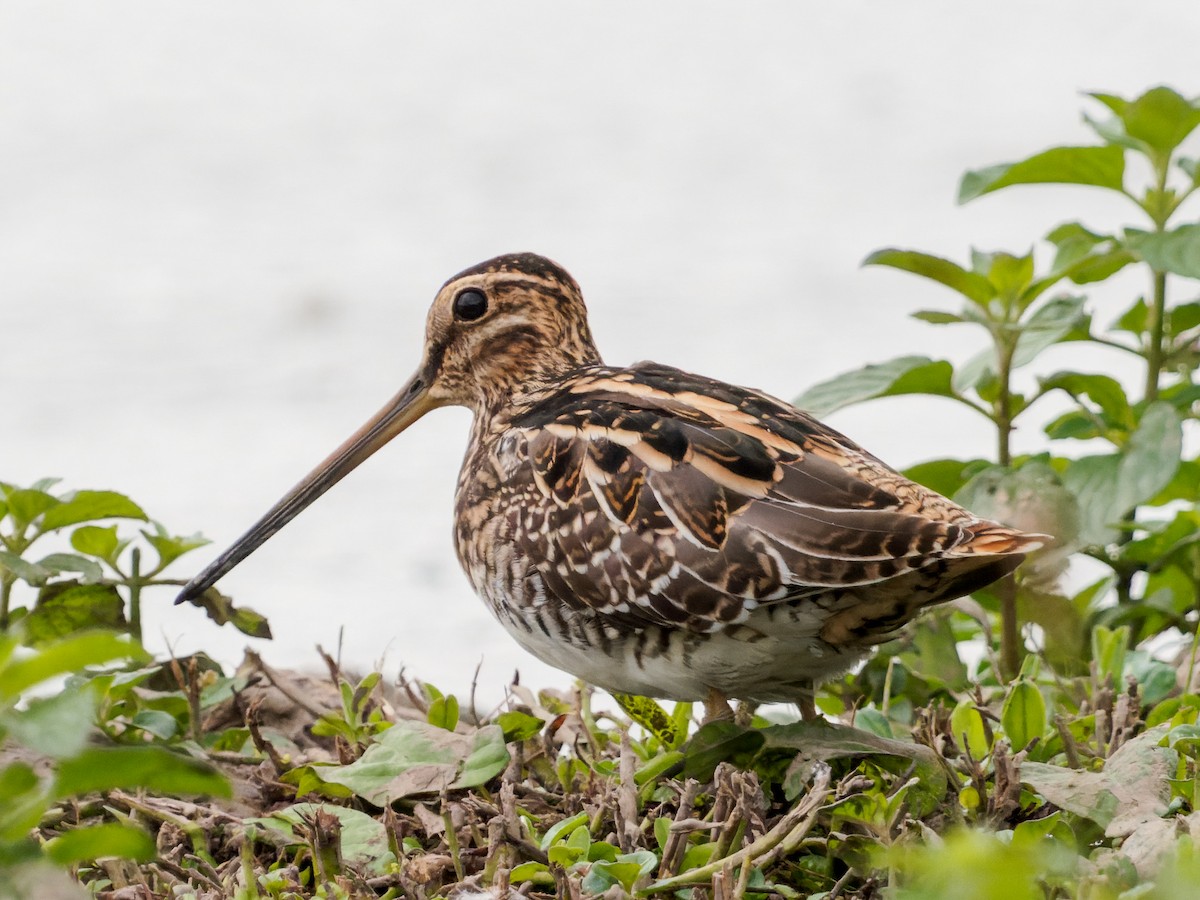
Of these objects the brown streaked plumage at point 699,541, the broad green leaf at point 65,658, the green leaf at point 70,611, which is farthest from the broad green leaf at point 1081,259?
the broad green leaf at point 65,658

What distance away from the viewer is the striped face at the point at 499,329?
3320 millimetres

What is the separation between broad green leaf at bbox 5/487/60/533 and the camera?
2902 millimetres

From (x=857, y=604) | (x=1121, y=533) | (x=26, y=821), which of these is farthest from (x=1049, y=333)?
(x=26, y=821)

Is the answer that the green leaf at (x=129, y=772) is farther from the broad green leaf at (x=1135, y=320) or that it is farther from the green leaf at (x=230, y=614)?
the broad green leaf at (x=1135, y=320)

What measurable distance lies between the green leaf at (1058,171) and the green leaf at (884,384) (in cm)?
36

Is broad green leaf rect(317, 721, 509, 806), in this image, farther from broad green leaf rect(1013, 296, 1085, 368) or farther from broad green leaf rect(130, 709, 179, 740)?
broad green leaf rect(1013, 296, 1085, 368)

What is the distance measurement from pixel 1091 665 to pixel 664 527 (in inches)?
40.1

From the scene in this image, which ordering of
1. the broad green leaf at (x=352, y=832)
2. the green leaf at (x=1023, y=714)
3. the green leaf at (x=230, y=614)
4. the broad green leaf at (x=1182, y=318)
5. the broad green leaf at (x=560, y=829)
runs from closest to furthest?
the broad green leaf at (x=560, y=829)
the broad green leaf at (x=352, y=832)
the green leaf at (x=1023, y=714)
the green leaf at (x=230, y=614)
the broad green leaf at (x=1182, y=318)

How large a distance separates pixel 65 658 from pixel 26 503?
5.70 ft

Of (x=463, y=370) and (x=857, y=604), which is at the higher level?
(x=463, y=370)

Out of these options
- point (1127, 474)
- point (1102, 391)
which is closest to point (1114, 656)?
point (1127, 474)

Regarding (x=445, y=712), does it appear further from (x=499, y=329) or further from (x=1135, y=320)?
(x=1135, y=320)

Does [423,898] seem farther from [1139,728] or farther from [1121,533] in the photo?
[1121,533]

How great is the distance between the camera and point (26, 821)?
1.36 meters
